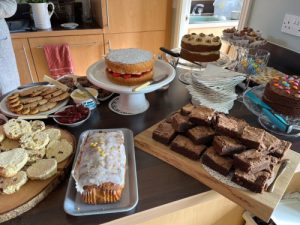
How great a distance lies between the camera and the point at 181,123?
0.79m

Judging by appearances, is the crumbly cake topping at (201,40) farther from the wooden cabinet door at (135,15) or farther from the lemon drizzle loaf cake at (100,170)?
the wooden cabinet door at (135,15)

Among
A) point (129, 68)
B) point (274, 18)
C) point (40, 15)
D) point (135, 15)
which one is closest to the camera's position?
point (129, 68)

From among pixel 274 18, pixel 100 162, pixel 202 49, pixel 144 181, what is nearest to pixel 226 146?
pixel 144 181

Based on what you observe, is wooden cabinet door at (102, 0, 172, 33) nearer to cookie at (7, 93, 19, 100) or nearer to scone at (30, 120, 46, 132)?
cookie at (7, 93, 19, 100)

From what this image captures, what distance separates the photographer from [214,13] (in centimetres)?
351

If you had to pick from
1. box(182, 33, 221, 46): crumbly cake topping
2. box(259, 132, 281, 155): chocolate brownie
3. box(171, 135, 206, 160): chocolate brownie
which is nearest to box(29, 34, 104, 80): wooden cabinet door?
box(182, 33, 221, 46): crumbly cake topping

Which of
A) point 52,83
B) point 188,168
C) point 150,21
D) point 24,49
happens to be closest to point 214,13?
point 150,21

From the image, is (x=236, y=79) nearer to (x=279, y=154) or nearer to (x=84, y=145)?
(x=279, y=154)

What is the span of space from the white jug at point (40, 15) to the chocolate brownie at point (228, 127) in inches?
76.5

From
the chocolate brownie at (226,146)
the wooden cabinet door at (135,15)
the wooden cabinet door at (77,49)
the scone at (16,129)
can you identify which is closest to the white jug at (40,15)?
the wooden cabinet door at (77,49)

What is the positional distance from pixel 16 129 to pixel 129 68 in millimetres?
440

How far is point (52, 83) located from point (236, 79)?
0.80 metres

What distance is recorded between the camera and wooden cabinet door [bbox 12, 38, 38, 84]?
82.4 inches

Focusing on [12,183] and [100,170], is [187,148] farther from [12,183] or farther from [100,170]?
[12,183]
